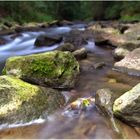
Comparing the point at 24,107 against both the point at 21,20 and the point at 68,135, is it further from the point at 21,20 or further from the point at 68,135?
the point at 21,20

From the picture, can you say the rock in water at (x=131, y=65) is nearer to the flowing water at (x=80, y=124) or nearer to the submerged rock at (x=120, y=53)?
the flowing water at (x=80, y=124)

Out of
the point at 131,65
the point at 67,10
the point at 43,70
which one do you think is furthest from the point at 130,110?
the point at 67,10

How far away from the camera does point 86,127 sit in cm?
378

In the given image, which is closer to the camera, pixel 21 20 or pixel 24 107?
pixel 24 107

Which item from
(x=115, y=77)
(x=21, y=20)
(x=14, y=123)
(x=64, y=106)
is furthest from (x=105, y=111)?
(x=21, y=20)

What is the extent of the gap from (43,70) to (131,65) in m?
2.24

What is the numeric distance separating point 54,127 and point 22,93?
0.78m

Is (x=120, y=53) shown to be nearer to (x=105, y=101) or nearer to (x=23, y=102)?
(x=105, y=101)

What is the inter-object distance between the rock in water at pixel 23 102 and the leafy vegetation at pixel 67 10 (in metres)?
17.3

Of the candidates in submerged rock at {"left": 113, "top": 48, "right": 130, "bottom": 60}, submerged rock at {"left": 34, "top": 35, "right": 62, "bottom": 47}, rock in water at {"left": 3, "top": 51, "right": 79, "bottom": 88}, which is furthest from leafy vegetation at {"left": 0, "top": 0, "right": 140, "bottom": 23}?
rock in water at {"left": 3, "top": 51, "right": 79, "bottom": 88}

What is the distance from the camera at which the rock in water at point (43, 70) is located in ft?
17.1

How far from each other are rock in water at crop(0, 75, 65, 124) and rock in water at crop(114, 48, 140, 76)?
2.28 meters

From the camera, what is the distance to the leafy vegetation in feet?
75.7

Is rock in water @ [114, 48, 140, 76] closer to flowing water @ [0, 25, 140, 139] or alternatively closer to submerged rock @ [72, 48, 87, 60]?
flowing water @ [0, 25, 140, 139]
